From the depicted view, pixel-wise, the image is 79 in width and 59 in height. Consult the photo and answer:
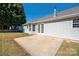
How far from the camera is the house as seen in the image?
1627 centimetres

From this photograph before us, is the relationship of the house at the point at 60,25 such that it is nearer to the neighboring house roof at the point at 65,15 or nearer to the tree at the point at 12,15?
the neighboring house roof at the point at 65,15

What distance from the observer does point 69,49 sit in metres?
14.3

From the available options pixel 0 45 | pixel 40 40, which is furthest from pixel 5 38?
pixel 40 40

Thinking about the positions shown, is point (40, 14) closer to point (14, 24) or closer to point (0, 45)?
point (14, 24)

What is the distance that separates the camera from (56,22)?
58.4 feet

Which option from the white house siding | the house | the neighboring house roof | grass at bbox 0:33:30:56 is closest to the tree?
the house

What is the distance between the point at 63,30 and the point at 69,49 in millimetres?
2959

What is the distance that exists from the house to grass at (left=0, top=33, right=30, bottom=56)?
123cm

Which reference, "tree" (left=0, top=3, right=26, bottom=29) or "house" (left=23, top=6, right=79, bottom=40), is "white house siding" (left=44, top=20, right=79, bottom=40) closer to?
"house" (left=23, top=6, right=79, bottom=40)

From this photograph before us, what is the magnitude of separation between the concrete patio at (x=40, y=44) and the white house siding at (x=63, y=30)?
619mm

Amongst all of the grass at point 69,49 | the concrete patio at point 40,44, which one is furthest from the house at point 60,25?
the grass at point 69,49

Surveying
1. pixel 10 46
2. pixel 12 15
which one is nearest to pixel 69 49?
pixel 10 46

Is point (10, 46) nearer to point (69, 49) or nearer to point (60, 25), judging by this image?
point (69, 49)

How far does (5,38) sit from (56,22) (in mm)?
4336
